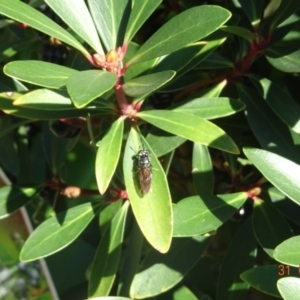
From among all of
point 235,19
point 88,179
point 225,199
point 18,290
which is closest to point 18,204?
point 18,290

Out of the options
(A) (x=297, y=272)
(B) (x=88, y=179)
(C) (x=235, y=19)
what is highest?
(C) (x=235, y=19)

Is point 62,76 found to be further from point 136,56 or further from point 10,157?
point 10,157

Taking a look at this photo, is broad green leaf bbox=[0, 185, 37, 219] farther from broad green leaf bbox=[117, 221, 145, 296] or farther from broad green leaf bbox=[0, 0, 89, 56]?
broad green leaf bbox=[0, 0, 89, 56]

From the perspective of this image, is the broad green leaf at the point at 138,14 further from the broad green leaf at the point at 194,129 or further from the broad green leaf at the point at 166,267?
the broad green leaf at the point at 166,267

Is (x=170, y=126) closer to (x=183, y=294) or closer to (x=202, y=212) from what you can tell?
(x=202, y=212)

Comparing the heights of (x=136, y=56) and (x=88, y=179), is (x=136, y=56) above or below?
above

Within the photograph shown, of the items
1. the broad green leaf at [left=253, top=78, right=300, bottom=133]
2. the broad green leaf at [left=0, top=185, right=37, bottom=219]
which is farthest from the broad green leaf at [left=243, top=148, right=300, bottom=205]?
the broad green leaf at [left=0, top=185, right=37, bottom=219]

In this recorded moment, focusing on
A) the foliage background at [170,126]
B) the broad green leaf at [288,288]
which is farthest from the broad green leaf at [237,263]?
the broad green leaf at [288,288]
